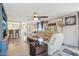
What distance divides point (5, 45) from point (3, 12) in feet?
2.20

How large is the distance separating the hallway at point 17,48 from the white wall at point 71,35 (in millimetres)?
856

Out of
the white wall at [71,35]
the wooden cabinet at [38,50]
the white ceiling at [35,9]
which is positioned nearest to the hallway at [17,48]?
the wooden cabinet at [38,50]

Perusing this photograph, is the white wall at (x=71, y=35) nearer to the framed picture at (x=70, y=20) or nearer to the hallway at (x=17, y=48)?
the framed picture at (x=70, y=20)

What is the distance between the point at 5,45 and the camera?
271 centimetres

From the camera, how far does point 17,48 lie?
279 centimetres

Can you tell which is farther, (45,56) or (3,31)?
(45,56)

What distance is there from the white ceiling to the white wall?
342mm

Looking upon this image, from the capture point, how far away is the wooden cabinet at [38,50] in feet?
9.38

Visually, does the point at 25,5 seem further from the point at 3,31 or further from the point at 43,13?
the point at 3,31

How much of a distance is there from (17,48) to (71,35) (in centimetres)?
116


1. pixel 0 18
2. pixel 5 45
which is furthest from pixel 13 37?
pixel 0 18

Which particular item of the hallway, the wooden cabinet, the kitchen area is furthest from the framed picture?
the hallway

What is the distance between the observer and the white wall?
2768 millimetres

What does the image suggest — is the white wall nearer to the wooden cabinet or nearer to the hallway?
the wooden cabinet
